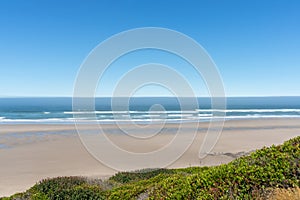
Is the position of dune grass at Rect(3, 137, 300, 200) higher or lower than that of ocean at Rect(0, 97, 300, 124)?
higher

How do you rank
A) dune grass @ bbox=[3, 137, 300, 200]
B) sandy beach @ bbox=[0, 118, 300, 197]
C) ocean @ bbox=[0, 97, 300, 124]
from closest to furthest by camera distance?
dune grass @ bbox=[3, 137, 300, 200] → sandy beach @ bbox=[0, 118, 300, 197] → ocean @ bbox=[0, 97, 300, 124]

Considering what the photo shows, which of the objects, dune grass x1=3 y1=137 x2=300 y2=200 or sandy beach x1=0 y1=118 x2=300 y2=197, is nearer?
dune grass x1=3 y1=137 x2=300 y2=200

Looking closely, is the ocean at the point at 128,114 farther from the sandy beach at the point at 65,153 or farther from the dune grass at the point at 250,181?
the dune grass at the point at 250,181

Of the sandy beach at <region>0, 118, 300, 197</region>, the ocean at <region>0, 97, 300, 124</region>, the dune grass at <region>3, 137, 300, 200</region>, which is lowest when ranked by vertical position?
the sandy beach at <region>0, 118, 300, 197</region>

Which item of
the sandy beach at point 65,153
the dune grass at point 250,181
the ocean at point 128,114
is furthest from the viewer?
the ocean at point 128,114

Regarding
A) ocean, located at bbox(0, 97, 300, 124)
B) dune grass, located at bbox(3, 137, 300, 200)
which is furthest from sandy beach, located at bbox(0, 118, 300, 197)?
dune grass, located at bbox(3, 137, 300, 200)

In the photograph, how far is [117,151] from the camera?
73.6 ft

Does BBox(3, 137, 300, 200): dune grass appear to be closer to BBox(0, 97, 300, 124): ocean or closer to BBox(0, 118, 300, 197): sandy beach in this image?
BBox(0, 118, 300, 197): sandy beach

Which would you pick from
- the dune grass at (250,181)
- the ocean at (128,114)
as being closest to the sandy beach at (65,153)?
the ocean at (128,114)

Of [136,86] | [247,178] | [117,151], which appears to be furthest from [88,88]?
[117,151]

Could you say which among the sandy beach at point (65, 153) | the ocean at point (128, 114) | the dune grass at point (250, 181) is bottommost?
the sandy beach at point (65, 153)

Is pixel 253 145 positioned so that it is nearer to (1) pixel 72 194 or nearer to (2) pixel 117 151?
(2) pixel 117 151

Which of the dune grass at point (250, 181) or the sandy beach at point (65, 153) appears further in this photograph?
the sandy beach at point (65, 153)

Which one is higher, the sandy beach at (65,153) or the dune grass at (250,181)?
the dune grass at (250,181)
